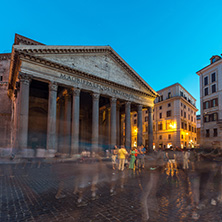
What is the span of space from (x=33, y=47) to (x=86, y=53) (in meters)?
7.21

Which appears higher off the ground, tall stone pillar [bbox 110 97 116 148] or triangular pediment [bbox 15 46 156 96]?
triangular pediment [bbox 15 46 156 96]

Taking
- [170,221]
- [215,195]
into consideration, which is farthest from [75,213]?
[215,195]

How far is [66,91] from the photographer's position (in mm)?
23500

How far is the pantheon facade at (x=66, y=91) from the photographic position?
725 inches

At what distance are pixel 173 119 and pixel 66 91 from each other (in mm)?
32269

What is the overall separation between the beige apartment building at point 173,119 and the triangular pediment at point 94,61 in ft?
59.6

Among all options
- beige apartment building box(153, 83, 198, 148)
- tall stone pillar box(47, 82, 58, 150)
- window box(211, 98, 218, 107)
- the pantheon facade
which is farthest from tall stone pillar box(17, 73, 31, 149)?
beige apartment building box(153, 83, 198, 148)

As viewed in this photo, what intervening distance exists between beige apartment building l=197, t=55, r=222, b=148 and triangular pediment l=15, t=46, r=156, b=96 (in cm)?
1315

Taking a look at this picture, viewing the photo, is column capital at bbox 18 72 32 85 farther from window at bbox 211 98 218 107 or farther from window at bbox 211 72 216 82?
window at bbox 211 72 216 82

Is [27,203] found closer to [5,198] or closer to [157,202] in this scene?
[5,198]

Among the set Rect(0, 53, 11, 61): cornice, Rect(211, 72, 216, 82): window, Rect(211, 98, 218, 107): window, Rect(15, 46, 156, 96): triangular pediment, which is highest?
Rect(0, 53, 11, 61): cornice

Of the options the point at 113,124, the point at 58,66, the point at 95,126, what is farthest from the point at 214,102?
the point at 58,66

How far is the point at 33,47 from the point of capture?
1819 centimetres

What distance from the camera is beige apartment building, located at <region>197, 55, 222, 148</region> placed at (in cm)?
3303
